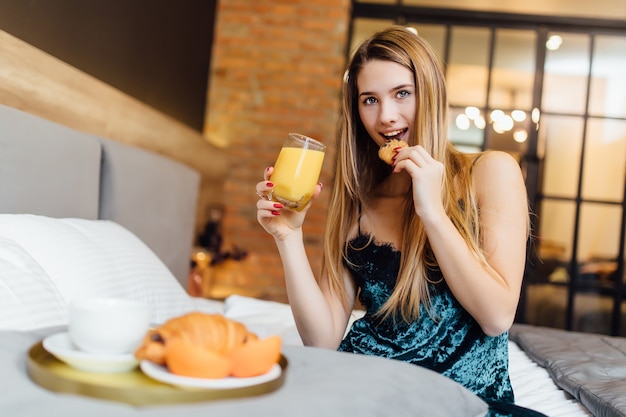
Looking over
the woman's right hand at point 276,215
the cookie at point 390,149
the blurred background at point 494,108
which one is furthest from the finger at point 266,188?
the blurred background at point 494,108

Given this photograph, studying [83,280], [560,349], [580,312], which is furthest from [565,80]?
[83,280]

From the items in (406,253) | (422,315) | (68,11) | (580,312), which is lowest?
(580,312)

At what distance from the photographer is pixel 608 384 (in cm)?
168

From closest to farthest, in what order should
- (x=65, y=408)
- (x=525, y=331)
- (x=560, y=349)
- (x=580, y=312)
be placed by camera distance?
1. (x=65, y=408)
2. (x=560, y=349)
3. (x=525, y=331)
4. (x=580, y=312)

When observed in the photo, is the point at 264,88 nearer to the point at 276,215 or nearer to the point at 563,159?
the point at 563,159

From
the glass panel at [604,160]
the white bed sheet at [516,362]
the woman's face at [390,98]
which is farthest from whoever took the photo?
the glass panel at [604,160]

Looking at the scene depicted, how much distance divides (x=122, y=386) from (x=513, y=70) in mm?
4507

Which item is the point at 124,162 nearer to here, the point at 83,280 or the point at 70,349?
the point at 83,280

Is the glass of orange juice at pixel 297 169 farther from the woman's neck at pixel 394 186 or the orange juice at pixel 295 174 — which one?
the woman's neck at pixel 394 186

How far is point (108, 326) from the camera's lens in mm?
705

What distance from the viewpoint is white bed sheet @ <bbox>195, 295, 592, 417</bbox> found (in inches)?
64.8

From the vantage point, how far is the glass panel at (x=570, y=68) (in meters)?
4.68

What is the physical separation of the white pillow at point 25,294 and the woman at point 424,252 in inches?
18.2

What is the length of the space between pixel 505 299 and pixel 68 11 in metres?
1.74
